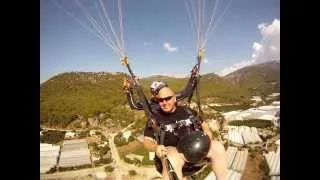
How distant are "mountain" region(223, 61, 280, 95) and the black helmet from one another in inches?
21.7

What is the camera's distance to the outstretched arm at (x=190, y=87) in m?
3.75

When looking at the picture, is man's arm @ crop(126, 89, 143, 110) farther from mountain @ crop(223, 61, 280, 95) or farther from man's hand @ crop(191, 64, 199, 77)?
mountain @ crop(223, 61, 280, 95)

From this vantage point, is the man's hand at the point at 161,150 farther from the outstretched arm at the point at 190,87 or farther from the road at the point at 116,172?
the outstretched arm at the point at 190,87

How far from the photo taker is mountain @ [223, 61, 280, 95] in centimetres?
395

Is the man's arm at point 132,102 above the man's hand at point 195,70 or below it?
below

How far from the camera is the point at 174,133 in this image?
370 cm

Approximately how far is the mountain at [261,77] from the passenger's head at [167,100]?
0.47 m

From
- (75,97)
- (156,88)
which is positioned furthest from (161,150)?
(75,97)

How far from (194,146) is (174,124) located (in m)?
0.21

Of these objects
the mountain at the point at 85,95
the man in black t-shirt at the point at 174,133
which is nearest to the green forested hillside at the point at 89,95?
the mountain at the point at 85,95

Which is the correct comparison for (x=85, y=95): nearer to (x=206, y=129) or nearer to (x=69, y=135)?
(x=69, y=135)

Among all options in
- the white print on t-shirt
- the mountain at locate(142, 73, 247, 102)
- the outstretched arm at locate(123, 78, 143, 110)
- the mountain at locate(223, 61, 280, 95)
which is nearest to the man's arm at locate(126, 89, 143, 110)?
the outstretched arm at locate(123, 78, 143, 110)
